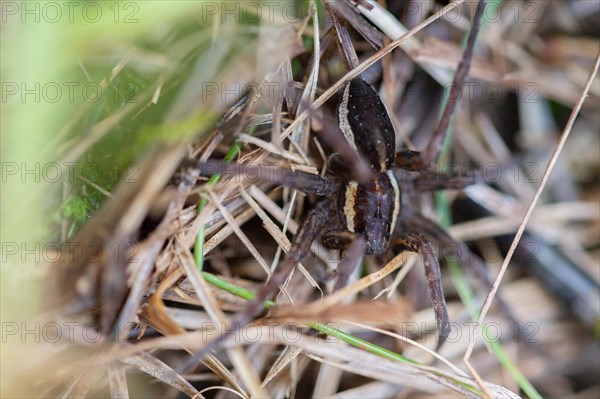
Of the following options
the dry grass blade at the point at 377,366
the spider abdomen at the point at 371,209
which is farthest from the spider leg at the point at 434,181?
the dry grass blade at the point at 377,366

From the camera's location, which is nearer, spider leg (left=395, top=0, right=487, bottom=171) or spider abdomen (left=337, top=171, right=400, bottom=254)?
spider leg (left=395, top=0, right=487, bottom=171)

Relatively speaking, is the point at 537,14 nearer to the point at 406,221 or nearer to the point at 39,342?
the point at 406,221

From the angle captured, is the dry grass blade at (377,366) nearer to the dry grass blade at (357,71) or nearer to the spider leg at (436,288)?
the spider leg at (436,288)

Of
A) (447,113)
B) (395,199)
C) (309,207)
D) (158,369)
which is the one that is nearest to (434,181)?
(395,199)

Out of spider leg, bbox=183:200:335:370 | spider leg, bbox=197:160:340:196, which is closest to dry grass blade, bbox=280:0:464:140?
spider leg, bbox=197:160:340:196

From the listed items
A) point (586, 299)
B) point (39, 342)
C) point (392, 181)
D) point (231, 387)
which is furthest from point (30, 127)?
point (586, 299)

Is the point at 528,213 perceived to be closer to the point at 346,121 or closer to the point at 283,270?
the point at 346,121

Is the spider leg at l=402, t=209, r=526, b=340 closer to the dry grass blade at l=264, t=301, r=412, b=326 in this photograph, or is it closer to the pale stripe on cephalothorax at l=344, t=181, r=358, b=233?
the pale stripe on cephalothorax at l=344, t=181, r=358, b=233
